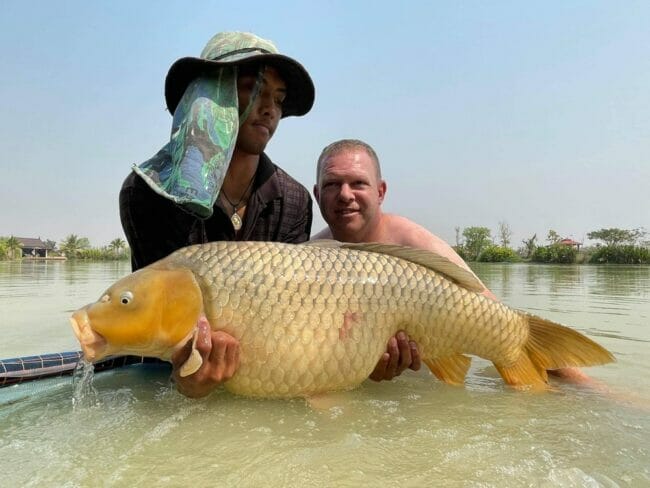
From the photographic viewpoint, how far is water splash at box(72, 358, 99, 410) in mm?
1643

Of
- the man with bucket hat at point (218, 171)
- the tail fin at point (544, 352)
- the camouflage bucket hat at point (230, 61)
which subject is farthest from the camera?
the camouflage bucket hat at point (230, 61)

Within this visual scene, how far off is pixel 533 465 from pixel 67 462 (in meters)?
1.13

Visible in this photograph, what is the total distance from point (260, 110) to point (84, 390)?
139 cm

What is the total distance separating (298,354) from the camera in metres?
1.63

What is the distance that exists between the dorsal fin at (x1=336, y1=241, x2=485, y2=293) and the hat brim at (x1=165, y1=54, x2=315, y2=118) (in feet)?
2.93

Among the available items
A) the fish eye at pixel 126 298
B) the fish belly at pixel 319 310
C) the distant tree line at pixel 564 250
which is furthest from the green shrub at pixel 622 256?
the fish eye at pixel 126 298

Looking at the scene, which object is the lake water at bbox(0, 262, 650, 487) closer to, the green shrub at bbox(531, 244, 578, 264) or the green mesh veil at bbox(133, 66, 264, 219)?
the green mesh veil at bbox(133, 66, 264, 219)

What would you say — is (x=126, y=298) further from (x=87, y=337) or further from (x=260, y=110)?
(x=260, y=110)

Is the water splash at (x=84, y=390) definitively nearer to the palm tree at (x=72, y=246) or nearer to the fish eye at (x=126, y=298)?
the fish eye at (x=126, y=298)

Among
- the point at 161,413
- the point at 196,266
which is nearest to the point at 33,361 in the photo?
the point at 161,413

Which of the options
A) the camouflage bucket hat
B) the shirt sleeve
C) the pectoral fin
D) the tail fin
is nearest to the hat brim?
the camouflage bucket hat


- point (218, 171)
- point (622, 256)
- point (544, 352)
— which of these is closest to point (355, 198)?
point (218, 171)

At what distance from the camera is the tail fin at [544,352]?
1.94 meters

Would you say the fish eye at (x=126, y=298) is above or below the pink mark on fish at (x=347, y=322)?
above
